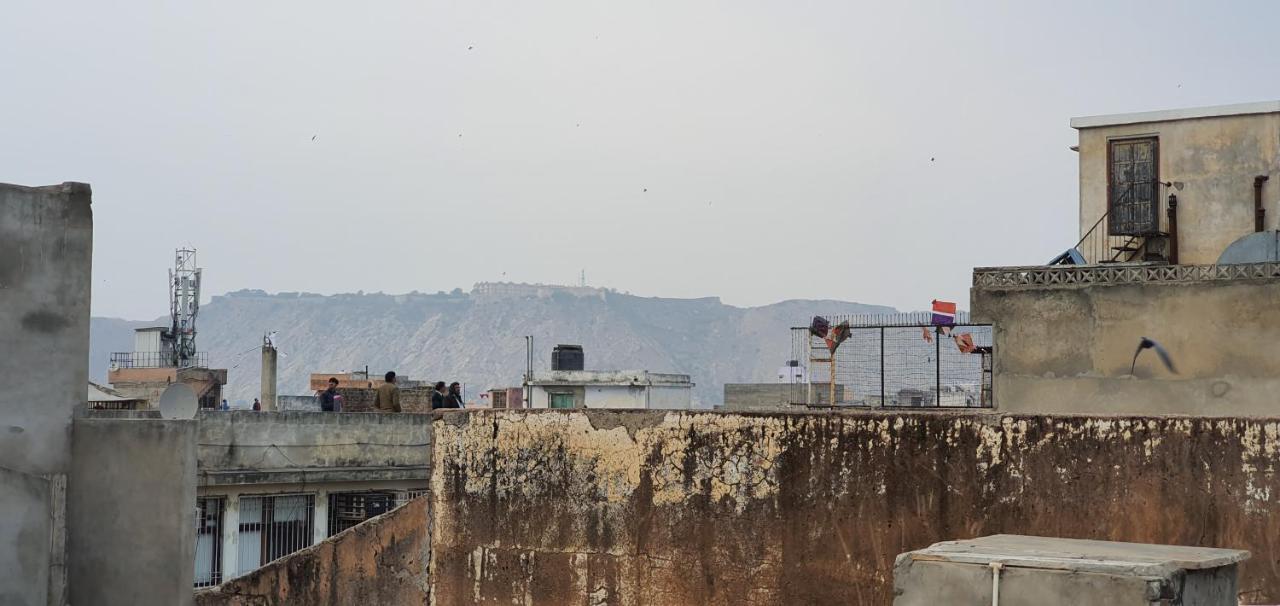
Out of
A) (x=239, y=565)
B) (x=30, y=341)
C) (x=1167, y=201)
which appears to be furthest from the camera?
(x=239, y=565)

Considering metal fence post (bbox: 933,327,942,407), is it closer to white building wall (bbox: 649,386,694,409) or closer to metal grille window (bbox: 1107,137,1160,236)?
metal grille window (bbox: 1107,137,1160,236)

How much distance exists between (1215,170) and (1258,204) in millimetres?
600

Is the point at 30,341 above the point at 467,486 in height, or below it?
above

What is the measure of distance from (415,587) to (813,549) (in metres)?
2.60

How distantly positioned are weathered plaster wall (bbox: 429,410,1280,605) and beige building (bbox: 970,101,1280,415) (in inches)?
275

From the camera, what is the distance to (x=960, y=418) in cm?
670

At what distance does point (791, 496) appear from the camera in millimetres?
7051

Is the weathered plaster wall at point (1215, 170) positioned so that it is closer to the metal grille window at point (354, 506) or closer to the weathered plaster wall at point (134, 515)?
A: the weathered plaster wall at point (134, 515)

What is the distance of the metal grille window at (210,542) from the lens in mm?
20953

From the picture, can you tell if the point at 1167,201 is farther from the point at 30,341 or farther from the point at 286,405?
the point at 286,405

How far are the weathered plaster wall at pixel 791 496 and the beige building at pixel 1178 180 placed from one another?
9.76 meters

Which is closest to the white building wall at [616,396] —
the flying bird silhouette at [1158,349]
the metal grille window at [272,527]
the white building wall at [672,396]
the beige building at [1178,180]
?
the white building wall at [672,396]

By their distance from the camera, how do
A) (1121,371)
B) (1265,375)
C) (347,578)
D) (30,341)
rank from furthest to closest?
(1121,371), (1265,375), (347,578), (30,341)

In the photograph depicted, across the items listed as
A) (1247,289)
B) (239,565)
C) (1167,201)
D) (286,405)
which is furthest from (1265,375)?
(286,405)
